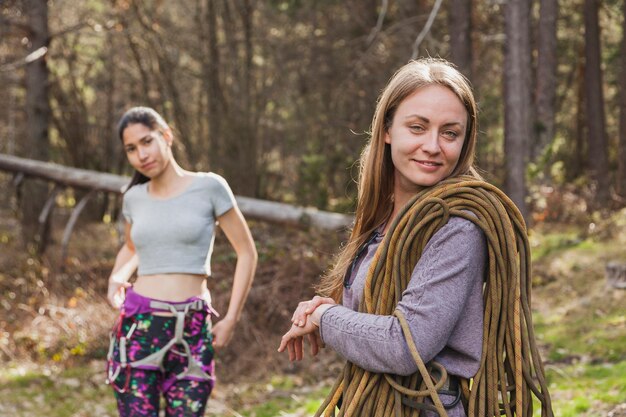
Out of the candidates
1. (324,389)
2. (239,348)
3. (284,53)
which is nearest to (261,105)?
(284,53)

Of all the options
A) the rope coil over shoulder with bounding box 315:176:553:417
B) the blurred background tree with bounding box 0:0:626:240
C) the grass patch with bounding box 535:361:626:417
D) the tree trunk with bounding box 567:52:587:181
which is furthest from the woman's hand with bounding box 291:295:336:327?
the tree trunk with bounding box 567:52:587:181

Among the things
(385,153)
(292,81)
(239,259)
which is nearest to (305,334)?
(385,153)

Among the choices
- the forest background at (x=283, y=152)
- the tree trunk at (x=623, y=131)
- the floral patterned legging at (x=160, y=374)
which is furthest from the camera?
the tree trunk at (x=623, y=131)

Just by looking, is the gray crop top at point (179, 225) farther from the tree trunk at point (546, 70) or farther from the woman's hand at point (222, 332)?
the tree trunk at point (546, 70)

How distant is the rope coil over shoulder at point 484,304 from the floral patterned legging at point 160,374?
1886mm

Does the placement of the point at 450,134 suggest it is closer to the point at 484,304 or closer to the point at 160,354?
the point at 484,304

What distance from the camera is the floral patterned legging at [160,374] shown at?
12.4ft

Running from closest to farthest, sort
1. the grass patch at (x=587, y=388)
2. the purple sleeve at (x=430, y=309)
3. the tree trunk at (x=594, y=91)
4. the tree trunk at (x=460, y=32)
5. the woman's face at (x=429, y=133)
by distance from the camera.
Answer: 1. the purple sleeve at (x=430, y=309)
2. the woman's face at (x=429, y=133)
3. the grass patch at (x=587, y=388)
4. the tree trunk at (x=460, y=32)
5. the tree trunk at (x=594, y=91)

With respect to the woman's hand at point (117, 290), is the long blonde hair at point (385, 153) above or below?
above

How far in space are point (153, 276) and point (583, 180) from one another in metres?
16.8

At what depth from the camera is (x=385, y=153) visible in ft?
7.65

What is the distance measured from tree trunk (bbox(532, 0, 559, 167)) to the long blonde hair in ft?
48.2

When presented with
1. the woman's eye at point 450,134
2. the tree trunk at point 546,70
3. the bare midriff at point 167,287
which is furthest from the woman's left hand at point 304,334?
the tree trunk at point 546,70

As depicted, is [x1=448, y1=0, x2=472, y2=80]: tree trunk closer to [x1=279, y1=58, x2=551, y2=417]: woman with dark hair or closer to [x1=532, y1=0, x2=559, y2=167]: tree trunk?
[x1=532, y1=0, x2=559, y2=167]: tree trunk
